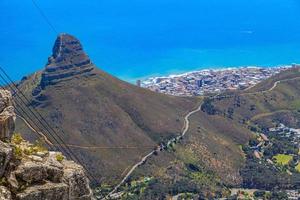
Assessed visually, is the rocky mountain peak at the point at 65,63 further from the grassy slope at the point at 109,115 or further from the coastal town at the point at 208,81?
the coastal town at the point at 208,81

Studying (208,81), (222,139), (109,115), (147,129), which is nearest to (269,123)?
(222,139)

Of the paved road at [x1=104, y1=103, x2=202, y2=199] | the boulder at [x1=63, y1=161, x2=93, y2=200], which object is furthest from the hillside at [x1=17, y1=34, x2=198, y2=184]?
the boulder at [x1=63, y1=161, x2=93, y2=200]

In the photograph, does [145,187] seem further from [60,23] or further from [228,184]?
[60,23]

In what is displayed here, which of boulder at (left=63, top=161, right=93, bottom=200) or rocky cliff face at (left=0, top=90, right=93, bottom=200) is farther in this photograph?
boulder at (left=63, top=161, right=93, bottom=200)

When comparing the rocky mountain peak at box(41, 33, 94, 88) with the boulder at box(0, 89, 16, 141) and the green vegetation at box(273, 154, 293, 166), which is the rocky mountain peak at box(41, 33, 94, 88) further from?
the boulder at box(0, 89, 16, 141)

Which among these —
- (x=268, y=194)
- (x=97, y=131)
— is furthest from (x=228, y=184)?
(x=97, y=131)

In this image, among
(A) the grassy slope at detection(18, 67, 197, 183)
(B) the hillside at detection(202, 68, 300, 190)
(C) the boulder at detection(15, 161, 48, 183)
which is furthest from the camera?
(B) the hillside at detection(202, 68, 300, 190)

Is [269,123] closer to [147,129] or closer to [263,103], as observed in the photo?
[263,103]
